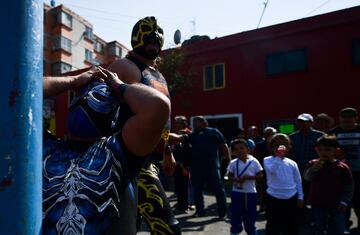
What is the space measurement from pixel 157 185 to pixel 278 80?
12387 mm

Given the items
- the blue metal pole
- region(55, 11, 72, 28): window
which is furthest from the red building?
region(55, 11, 72, 28): window

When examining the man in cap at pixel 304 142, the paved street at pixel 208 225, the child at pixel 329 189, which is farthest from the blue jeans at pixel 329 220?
the man in cap at pixel 304 142

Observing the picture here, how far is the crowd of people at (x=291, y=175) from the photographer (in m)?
4.70

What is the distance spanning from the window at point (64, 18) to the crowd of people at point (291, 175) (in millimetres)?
34628

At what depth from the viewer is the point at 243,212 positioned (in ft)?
17.5

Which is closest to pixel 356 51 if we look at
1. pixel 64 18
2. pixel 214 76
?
pixel 214 76

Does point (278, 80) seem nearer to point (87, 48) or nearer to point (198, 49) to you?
point (198, 49)

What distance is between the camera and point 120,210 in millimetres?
1551

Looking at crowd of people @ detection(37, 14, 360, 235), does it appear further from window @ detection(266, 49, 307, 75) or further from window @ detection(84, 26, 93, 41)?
window @ detection(84, 26, 93, 41)

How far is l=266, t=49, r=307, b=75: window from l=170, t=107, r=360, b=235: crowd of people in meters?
7.07

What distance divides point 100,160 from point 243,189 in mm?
4153

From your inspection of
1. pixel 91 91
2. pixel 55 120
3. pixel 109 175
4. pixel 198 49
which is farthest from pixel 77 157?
pixel 55 120

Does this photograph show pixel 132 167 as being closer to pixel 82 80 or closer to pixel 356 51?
pixel 82 80

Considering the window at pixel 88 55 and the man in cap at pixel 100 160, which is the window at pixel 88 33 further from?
the man in cap at pixel 100 160
